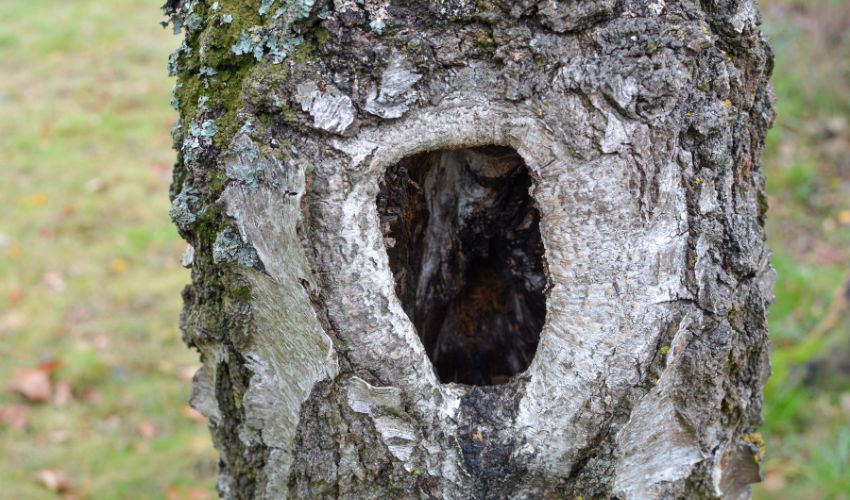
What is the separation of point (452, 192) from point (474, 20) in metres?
0.54

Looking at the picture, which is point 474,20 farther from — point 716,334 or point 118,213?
point 118,213

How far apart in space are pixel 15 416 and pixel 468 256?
92.6 inches

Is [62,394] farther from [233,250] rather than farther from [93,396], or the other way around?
[233,250]

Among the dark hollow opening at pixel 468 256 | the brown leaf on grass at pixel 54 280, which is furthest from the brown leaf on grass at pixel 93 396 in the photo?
the dark hollow opening at pixel 468 256

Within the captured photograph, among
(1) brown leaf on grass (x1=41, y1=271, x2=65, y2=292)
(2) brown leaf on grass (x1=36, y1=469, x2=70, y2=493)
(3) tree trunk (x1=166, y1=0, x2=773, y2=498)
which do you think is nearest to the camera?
(3) tree trunk (x1=166, y1=0, x2=773, y2=498)

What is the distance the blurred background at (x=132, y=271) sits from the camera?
116 inches

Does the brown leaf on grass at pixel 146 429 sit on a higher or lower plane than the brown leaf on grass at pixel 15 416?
lower

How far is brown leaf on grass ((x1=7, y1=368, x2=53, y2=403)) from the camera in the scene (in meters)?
3.17

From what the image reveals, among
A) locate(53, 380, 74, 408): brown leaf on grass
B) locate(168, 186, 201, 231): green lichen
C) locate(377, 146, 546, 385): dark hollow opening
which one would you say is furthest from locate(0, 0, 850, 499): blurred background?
locate(168, 186, 201, 231): green lichen

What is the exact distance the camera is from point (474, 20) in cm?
116

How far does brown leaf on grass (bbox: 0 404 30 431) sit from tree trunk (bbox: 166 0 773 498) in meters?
2.05

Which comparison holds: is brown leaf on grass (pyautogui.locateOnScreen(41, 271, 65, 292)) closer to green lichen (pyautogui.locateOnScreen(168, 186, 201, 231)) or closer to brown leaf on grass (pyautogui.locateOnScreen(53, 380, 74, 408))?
brown leaf on grass (pyautogui.locateOnScreen(53, 380, 74, 408))

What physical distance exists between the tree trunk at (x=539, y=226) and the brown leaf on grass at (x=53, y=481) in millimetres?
1696

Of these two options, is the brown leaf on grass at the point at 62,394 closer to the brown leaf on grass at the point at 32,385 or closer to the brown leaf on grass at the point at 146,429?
the brown leaf on grass at the point at 32,385
